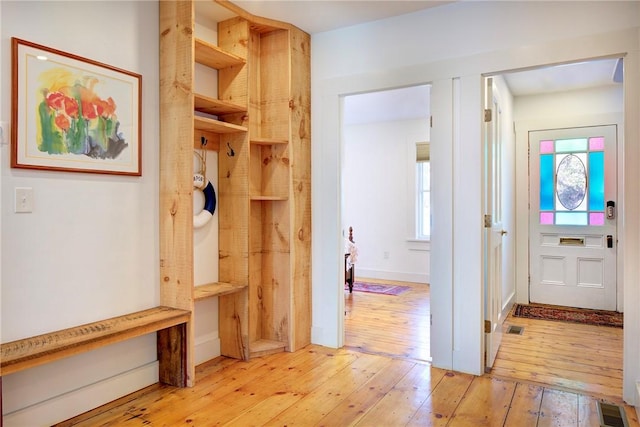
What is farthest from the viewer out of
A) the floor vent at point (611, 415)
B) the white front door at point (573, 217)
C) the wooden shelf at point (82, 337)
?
the white front door at point (573, 217)

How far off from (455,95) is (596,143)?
2674 millimetres

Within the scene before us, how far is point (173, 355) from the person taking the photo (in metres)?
2.67

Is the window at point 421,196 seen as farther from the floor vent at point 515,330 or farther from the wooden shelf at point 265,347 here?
the wooden shelf at point 265,347

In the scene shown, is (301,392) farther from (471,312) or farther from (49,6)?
(49,6)

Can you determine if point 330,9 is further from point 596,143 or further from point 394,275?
point 394,275

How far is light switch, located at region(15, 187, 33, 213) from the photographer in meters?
2.04

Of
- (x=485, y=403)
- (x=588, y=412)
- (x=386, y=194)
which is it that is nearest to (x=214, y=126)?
(x=485, y=403)

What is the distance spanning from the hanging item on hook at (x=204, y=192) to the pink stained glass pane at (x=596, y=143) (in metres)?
4.00

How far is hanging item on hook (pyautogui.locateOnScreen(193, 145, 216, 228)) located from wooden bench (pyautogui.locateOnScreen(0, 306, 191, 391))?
0.65 m

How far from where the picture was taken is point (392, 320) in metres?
4.25

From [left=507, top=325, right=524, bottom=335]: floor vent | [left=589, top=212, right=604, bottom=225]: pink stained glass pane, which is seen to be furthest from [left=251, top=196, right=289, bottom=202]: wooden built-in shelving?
[left=589, top=212, right=604, bottom=225]: pink stained glass pane

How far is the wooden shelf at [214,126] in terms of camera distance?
8.98 ft

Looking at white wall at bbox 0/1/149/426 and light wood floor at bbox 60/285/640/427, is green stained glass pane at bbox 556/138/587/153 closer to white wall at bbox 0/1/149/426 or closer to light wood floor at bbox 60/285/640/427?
light wood floor at bbox 60/285/640/427

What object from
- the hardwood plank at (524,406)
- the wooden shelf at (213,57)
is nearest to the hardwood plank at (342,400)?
the hardwood plank at (524,406)
